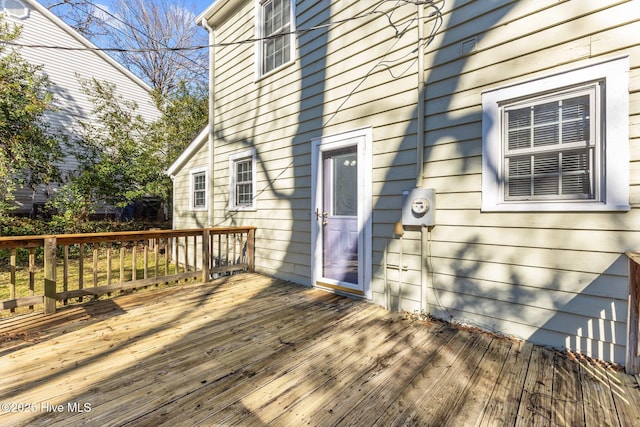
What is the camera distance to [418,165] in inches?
116

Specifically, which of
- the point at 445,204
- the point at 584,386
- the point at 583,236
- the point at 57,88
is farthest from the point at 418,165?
the point at 57,88

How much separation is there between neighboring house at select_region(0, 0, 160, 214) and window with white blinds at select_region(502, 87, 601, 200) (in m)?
11.1

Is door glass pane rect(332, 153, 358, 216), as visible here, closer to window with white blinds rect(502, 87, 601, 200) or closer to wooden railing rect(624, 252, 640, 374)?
window with white blinds rect(502, 87, 601, 200)

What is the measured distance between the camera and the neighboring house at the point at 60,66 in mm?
8930

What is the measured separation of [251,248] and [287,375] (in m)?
3.32

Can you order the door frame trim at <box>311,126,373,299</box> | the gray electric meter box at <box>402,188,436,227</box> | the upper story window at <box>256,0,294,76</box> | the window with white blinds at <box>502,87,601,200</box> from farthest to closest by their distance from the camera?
the upper story window at <box>256,0,294,76</box>, the door frame trim at <box>311,126,373,299</box>, the gray electric meter box at <box>402,188,436,227</box>, the window with white blinds at <box>502,87,601,200</box>

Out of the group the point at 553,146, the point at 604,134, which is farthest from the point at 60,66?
the point at 604,134

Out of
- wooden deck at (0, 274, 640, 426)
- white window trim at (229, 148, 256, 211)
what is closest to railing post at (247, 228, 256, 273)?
Result: white window trim at (229, 148, 256, 211)

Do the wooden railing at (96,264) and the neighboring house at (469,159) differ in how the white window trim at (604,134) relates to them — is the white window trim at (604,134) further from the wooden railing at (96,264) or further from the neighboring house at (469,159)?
the wooden railing at (96,264)

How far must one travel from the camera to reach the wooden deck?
1574mm

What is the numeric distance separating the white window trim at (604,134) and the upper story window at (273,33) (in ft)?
10.9

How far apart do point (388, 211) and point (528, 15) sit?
2075 millimetres

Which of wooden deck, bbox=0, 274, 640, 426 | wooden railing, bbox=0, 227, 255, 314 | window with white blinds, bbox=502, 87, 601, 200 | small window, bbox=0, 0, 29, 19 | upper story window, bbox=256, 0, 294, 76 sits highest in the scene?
small window, bbox=0, 0, 29, 19

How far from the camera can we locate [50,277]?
2.99 meters
